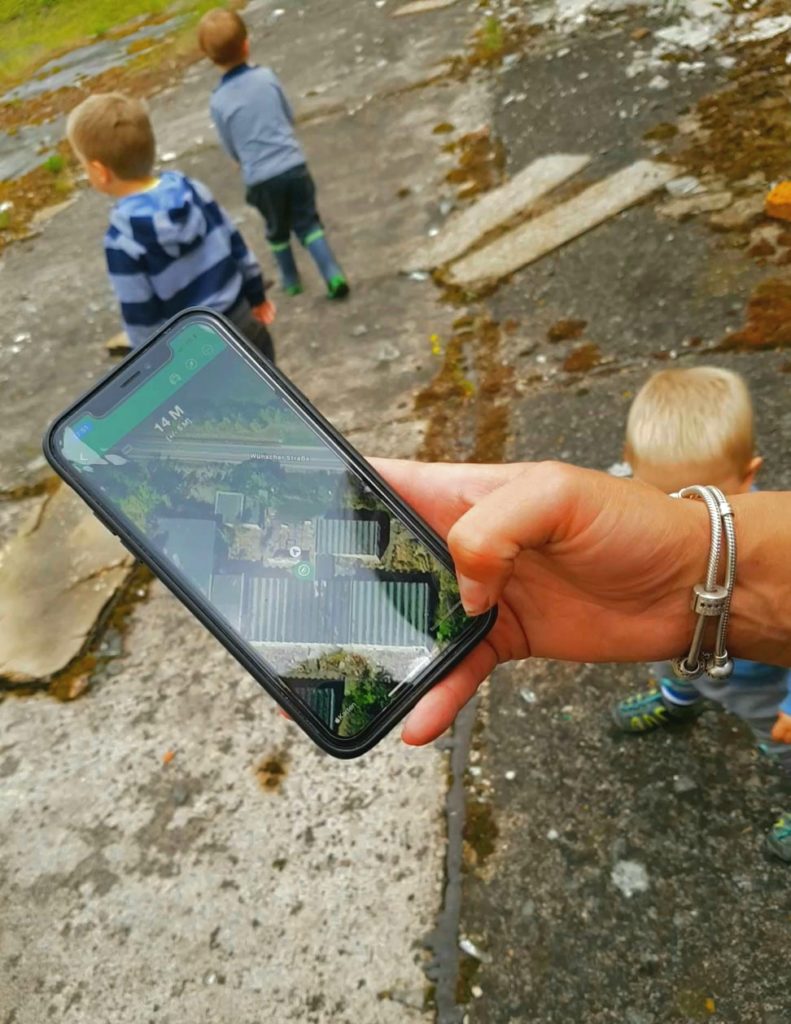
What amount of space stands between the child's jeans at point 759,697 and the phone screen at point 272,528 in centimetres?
82

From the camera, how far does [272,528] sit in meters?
1.42

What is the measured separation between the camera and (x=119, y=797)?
7.09ft

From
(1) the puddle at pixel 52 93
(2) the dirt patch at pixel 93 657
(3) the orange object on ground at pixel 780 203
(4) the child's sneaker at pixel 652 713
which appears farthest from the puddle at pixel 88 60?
(4) the child's sneaker at pixel 652 713

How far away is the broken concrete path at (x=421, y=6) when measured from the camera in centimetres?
639

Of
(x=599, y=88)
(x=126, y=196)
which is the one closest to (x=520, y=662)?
(x=126, y=196)

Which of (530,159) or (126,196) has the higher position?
(126,196)

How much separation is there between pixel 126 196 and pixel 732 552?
8.23 ft

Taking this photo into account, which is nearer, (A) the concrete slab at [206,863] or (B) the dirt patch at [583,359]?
(A) the concrete slab at [206,863]

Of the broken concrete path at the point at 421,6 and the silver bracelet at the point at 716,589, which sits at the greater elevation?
the broken concrete path at the point at 421,6

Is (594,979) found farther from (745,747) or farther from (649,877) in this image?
(745,747)

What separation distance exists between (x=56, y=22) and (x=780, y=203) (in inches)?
414

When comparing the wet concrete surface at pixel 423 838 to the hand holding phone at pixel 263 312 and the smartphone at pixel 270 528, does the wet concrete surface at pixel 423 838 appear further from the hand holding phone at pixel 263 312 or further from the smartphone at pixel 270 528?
the smartphone at pixel 270 528

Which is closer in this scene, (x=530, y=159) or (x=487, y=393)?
(x=487, y=393)

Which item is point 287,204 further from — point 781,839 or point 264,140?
point 781,839
